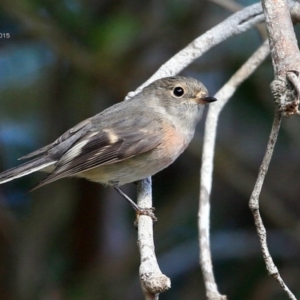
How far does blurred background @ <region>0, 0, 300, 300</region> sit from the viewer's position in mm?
3859

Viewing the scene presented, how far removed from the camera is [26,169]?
2.93 m

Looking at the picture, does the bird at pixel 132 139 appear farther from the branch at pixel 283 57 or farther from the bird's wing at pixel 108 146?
the branch at pixel 283 57

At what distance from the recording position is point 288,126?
4168mm

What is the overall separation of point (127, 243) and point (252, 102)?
4.31ft

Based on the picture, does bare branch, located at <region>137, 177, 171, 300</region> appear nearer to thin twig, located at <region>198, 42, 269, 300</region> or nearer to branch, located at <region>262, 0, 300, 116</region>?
thin twig, located at <region>198, 42, 269, 300</region>

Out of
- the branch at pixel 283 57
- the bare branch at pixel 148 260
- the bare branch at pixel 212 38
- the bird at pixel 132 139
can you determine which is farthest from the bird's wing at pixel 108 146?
the branch at pixel 283 57

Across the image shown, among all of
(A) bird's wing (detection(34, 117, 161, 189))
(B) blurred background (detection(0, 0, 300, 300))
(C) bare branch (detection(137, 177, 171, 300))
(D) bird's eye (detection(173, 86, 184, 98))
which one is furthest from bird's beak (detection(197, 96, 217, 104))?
(B) blurred background (detection(0, 0, 300, 300))

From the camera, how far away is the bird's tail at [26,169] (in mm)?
2906

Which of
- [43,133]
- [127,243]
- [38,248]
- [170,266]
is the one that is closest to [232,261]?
[170,266]

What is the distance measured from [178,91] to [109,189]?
3.76 feet

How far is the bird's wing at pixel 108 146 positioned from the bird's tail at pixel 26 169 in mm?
88

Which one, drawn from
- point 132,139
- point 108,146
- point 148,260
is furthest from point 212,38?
point 148,260

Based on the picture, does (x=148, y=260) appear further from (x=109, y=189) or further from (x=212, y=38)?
(x=109, y=189)

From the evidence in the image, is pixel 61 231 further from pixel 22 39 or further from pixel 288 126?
pixel 288 126
